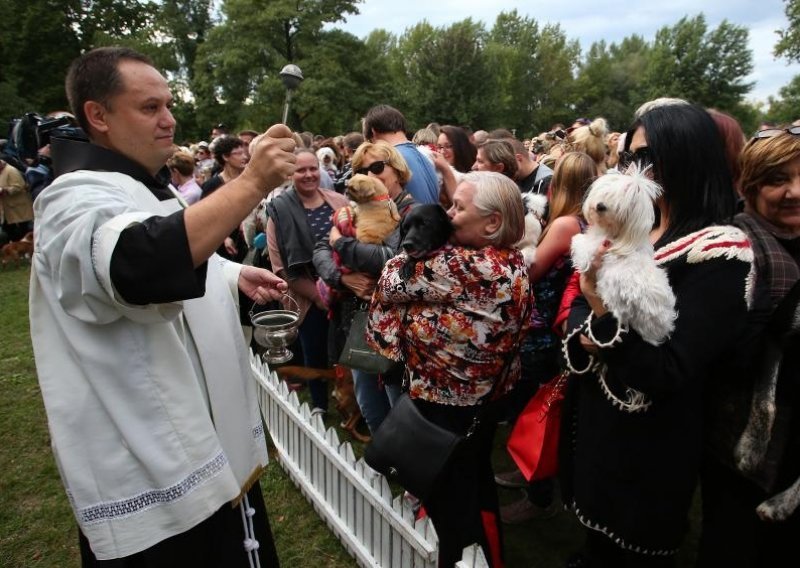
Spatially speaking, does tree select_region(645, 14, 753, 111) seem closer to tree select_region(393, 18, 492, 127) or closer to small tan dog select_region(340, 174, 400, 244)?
tree select_region(393, 18, 492, 127)

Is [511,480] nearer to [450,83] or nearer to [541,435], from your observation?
[541,435]

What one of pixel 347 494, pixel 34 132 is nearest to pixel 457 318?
pixel 347 494

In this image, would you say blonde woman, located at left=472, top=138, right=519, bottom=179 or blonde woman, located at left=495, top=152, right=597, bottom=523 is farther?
blonde woman, located at left=472, top=138, right=519, bottom=179

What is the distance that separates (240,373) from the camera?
5.76 feet

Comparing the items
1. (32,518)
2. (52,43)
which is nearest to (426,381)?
(32,518)

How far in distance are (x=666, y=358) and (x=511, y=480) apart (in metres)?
2.30

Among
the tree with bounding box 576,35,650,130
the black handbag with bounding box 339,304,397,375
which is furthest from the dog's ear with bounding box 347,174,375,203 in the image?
the tree with bounding box 576,35,650,130

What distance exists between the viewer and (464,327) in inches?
87.3

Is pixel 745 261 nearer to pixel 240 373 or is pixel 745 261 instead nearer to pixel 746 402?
pixel 746 402

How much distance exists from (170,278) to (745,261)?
5.54ft

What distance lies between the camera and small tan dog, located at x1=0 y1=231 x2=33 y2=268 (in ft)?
33.6

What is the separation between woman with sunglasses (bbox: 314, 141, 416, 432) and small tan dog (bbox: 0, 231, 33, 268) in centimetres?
972

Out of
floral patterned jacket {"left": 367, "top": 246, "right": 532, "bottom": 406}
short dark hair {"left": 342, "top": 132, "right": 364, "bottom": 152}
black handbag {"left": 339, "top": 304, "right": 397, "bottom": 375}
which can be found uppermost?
short dark hair {"left": 342, "top": 132, "right": 364, "bottom": 152}

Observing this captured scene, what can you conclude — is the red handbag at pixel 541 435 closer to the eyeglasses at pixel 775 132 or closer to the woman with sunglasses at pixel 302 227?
the eyeglasses at pixel 775 132
